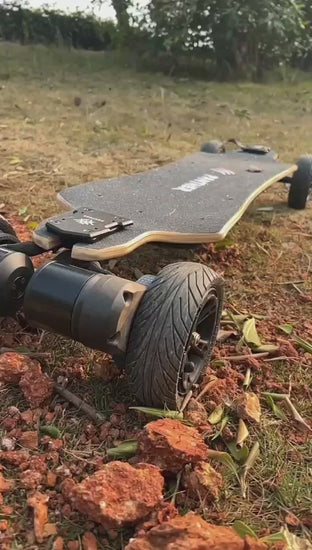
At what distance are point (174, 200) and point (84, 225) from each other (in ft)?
2.54

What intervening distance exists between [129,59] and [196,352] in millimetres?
7498

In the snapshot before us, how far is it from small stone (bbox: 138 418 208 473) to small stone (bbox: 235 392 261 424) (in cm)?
24

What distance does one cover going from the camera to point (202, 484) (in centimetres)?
127

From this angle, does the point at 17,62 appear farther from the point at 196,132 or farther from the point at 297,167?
the point at 297,167

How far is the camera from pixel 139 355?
1391 mm

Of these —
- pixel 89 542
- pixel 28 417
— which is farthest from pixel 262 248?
pixel 89 542

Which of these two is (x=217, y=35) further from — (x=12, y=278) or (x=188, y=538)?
(x=188, y=538)

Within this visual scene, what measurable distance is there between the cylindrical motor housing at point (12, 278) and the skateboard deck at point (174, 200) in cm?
8

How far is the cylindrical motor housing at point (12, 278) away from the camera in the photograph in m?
1.57

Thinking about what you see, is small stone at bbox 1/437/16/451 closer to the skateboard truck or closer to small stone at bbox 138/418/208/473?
small stone at bbox 138/418/208/473

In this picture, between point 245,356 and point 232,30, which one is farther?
point 232,30

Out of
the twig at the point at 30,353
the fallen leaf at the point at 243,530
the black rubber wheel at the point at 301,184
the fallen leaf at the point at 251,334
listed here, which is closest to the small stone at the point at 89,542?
the fallen leaf at the point at 243,530

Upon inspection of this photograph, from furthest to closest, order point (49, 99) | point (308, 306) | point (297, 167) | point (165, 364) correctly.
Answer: point (49, 99) < point (297, 167) < point (308, 306) < point (165, 364)

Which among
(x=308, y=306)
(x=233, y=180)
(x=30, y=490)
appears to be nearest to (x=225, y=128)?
(x=233, y=180)
